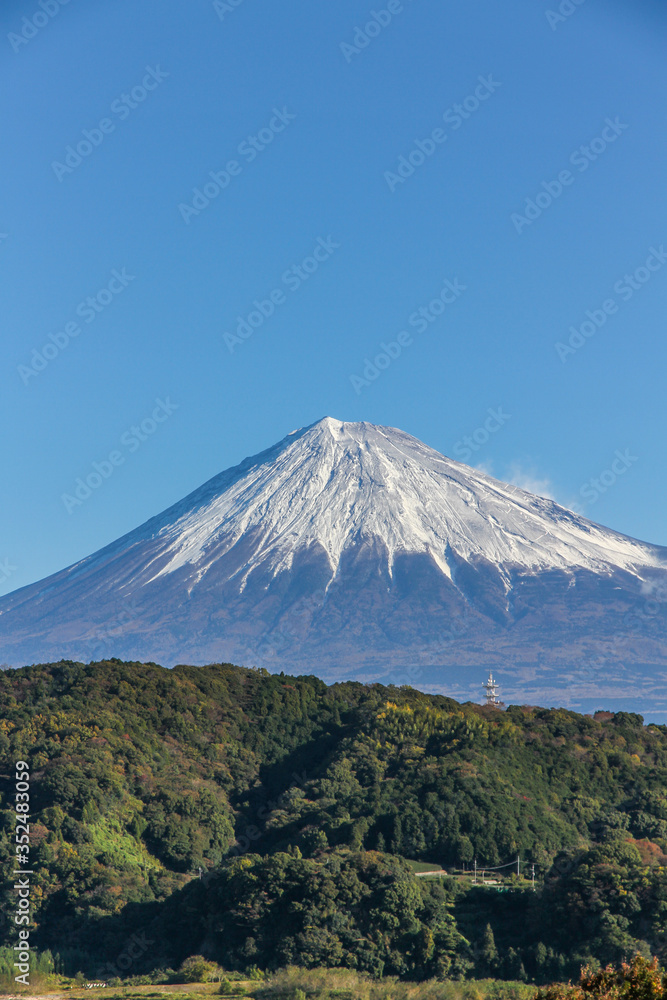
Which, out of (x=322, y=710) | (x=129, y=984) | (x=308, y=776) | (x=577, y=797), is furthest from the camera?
(x=322, y=710)

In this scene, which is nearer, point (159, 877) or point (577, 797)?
point (159, 877)

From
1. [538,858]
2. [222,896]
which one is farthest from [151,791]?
[538,858]

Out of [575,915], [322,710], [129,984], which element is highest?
[322,710]

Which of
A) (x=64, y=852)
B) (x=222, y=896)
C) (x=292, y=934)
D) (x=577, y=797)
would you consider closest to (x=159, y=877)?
(x=64, y=852)

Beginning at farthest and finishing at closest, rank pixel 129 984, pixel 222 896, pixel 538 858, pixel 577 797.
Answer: pixel 577 797
pixel 538 858
pixel 222 896
pixel 129 984

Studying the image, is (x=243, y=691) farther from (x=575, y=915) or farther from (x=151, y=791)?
(x=575, y=915)

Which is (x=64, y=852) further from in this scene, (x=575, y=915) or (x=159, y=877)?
(x=575, y=915)

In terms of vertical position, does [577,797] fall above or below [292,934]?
above
